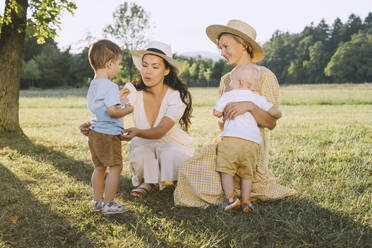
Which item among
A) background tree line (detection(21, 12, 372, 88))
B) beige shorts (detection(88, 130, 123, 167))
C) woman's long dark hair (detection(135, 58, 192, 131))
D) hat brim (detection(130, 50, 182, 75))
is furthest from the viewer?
background tree line (detection(21, 12, 372, 88))

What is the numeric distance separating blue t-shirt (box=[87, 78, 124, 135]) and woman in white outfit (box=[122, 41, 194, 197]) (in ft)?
1.71

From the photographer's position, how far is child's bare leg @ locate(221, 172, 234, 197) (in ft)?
11.0

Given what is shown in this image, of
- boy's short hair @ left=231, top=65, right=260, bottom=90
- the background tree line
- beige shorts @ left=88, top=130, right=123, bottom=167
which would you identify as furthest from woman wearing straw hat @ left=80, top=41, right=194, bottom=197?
the background tree line

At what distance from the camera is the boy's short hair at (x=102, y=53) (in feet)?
10.2

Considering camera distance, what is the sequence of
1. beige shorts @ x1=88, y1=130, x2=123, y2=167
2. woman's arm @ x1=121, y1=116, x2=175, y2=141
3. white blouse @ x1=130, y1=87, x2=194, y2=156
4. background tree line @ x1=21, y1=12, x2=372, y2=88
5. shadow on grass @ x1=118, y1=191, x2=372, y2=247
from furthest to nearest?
A: background tree line @ x1=21, y1=12, x2=372, y2=88, white blouse @ x1=130, y1=87, x2=194, y2=156, woman's arm @ x1=121, y1=116, x2=175, y2=141, beige shorts @ x1=88, y1=130, x2=123, y2=167, shadow on grass @ x1=118, y1=191, x2=372, y2=247

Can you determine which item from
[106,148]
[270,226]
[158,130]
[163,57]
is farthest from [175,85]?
[270,226]

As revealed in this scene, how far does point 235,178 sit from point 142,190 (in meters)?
1.22

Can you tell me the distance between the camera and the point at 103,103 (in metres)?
3.13

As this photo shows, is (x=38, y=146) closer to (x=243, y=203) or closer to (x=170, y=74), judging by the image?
(x=170, y=74)

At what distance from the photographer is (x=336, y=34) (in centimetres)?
9738

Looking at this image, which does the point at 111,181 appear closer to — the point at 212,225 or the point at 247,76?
the point at 212,225

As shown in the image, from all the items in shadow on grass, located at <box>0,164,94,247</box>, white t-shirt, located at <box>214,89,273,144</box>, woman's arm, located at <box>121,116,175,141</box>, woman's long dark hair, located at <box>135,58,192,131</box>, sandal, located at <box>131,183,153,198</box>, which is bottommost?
shadow on grass, located at <box>0,164,94,247</box>

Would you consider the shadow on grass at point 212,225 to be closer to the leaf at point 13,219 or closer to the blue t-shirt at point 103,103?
the leaf at point 13,219

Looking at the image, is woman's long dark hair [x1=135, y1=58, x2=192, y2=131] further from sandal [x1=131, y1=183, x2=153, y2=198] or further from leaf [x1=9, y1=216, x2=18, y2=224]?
leaf [x1=9, y1=216, x2=18, y2=224]
